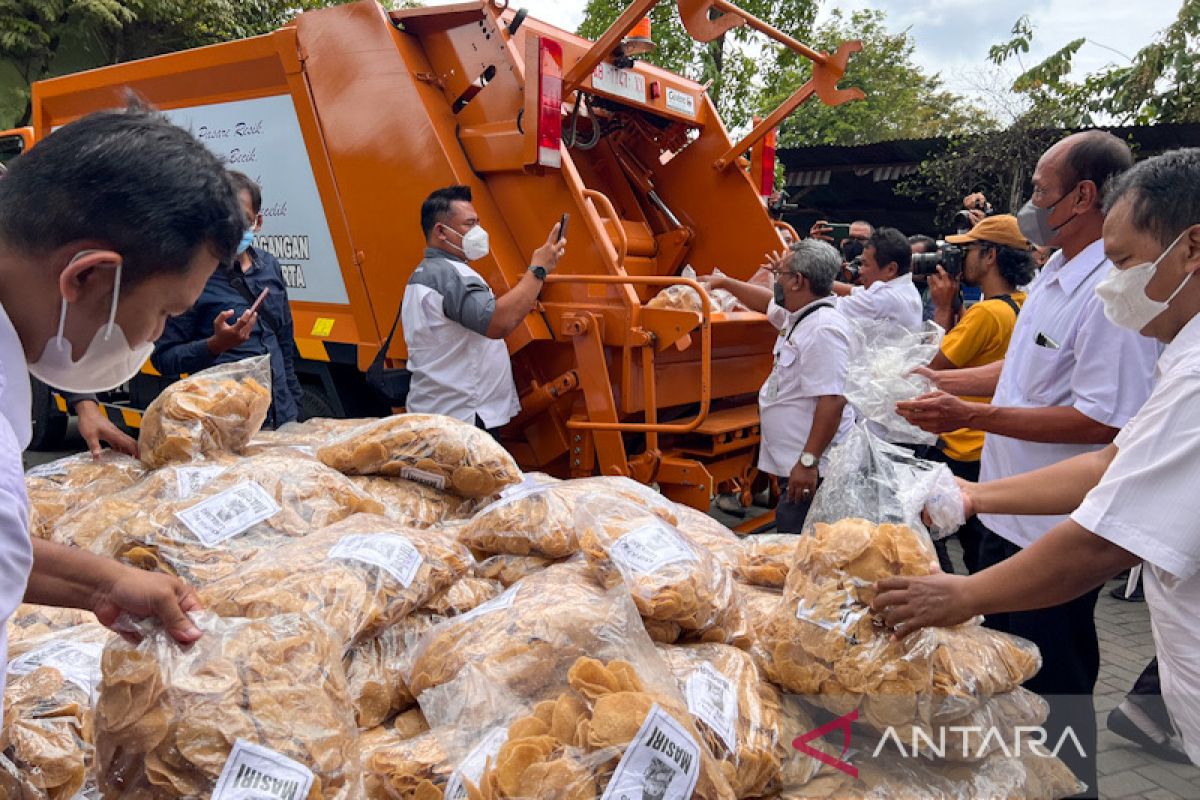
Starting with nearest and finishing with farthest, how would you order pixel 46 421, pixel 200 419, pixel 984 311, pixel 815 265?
pixel 200 419, pixel 984 311, pixel 815 265, pixel 46 421

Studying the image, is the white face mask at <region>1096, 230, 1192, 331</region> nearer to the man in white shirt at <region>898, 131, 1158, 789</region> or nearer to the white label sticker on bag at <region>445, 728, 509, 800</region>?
the man in white shirt at <region>898, 131, 1158, 789</region>

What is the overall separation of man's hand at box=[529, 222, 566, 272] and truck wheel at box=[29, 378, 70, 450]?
4448 millimetres

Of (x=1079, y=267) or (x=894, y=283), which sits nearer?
(x=1079, y=267)

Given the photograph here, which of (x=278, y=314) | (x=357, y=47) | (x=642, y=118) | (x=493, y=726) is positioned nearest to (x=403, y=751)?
(x=493, y=726)

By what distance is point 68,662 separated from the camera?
51.7 inches

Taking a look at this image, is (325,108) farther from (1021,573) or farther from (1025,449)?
(1021,573)

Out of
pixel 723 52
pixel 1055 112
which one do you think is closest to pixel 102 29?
pixel 723 52

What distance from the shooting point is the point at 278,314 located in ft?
10.8

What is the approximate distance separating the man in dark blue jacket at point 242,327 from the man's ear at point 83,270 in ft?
5.91

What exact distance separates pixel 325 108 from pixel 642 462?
234cm

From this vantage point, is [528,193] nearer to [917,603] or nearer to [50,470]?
[50,470]

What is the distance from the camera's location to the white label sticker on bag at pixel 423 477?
1996 millimetres

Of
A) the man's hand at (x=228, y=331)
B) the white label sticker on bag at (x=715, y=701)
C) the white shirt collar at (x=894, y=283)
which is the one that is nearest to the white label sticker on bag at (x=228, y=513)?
the white label sticker on bag at (x=715, y=701)

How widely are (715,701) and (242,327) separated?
82.6 inches
